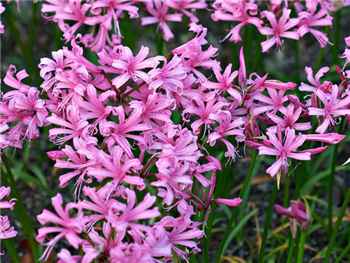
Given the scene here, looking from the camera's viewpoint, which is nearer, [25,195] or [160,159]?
[160,159]

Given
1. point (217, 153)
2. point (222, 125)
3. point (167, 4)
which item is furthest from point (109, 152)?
point (217, 153)

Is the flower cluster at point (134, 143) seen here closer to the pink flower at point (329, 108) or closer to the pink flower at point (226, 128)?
the pink flower at point (226, 128)

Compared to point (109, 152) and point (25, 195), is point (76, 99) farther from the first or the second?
point (25, 195)

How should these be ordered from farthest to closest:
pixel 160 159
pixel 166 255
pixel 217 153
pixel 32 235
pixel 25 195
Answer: pixel 25 195
pixel 217 153
pixel 32 235
pixel 160 159
pixel 166 255

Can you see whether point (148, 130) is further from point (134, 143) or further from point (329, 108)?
point (329, 108)

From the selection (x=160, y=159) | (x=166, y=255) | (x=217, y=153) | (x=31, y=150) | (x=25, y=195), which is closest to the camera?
(x=166, y=255)

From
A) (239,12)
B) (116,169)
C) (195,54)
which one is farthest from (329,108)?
(116,169)

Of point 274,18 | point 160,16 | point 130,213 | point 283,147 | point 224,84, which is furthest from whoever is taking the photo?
point 160,16
